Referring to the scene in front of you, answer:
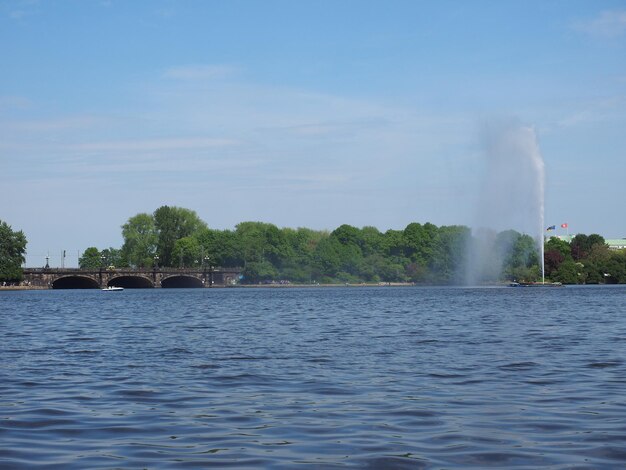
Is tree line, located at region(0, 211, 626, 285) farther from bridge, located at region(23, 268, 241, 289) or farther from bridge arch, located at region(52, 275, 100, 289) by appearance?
bridge arch, located at region(52, 275, 100, 289)

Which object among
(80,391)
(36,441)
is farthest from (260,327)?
(36,441)

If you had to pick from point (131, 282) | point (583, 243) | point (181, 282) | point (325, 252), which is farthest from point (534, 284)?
point (131, 282)

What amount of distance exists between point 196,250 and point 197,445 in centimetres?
16429

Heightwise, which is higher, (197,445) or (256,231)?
(256,231)

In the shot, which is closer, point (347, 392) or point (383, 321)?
point (347, 392)

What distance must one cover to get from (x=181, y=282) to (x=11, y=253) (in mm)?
36544

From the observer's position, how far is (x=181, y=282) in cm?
17325

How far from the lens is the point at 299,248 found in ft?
579

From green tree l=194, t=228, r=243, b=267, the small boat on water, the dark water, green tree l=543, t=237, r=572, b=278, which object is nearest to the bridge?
green tree l=194, t=228, r=243, b=267

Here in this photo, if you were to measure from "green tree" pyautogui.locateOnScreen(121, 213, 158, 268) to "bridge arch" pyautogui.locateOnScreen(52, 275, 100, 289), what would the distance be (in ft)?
36.4

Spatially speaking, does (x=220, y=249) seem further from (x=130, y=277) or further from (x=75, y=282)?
(x=75, y=282)

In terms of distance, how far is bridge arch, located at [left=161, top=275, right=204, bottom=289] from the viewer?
541 feet

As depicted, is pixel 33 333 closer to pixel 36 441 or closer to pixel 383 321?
pixel 383 321

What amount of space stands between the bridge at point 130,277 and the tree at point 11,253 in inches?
131
